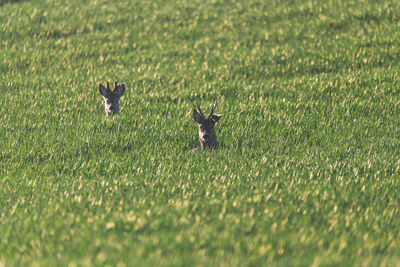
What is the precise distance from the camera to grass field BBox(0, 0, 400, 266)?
18.3 feet

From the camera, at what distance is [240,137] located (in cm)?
1045

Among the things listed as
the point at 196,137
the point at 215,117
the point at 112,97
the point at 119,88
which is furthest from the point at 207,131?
the point at 112,97

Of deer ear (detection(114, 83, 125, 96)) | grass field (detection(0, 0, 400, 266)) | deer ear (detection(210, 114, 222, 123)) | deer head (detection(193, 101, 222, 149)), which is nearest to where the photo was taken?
grass field (detection(0, 0, 400, 266))

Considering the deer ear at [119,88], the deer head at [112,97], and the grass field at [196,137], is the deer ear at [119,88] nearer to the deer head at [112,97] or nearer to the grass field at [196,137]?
the deer head at [112,97]

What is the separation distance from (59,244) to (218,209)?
2.11 meters

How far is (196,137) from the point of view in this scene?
10562mm

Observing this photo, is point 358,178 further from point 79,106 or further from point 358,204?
point 79,106

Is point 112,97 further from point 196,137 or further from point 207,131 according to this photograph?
point 207,131

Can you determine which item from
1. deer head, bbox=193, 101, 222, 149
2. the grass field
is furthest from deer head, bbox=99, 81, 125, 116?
deer head, bbox=193, 101, 222, 149

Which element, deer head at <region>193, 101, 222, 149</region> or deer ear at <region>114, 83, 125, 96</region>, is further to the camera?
deer ear at <region>114, 83, 125, 96</region>

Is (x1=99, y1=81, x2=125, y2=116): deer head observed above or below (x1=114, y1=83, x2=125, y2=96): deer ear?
below

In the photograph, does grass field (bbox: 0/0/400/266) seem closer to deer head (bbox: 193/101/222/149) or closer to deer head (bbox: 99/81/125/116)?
deer head (bbox: 99/81/125/116)

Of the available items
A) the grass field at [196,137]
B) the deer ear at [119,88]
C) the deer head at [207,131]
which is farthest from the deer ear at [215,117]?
the deer ear at [119,88]

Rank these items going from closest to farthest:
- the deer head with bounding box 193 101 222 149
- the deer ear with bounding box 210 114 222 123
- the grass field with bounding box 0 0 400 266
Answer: the grass field with bounding box 0 0 400 266
the deer ear with bounding box 210 114 222 123
the deer head with bounding box 193 101 222 149
